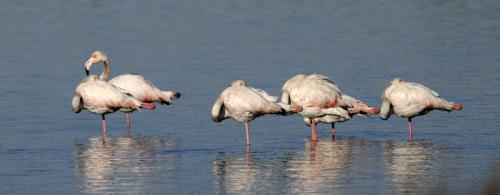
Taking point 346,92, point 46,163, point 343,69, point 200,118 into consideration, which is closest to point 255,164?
point 46,163

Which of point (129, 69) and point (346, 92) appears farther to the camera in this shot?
point (129, 69)

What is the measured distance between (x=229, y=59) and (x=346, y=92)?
3.98 metres

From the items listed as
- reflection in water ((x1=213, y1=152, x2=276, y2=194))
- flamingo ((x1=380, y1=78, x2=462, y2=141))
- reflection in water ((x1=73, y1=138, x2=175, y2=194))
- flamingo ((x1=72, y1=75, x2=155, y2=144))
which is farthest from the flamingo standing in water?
flamingo ((x1=72, y1=75, x2=155, y2=144))

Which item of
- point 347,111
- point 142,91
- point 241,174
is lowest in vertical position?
point 241,174

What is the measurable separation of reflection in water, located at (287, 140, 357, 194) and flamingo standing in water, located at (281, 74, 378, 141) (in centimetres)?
34

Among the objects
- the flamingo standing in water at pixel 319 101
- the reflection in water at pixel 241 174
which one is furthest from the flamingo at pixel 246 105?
the reflection in water at pixel 241 174

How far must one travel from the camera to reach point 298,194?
10.6 m

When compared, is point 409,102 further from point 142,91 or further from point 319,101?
point 142,91

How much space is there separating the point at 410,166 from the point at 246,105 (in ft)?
7.33

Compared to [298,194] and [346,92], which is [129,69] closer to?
[346,92]

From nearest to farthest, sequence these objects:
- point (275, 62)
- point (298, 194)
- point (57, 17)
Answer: point (298, 194) < point (275, 62) < point (57, 17)

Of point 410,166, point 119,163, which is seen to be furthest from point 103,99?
point 410,166

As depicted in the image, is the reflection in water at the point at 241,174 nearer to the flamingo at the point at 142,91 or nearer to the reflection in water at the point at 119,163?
the reflection in water at the point at 119,163

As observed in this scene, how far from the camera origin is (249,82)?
18250mm
